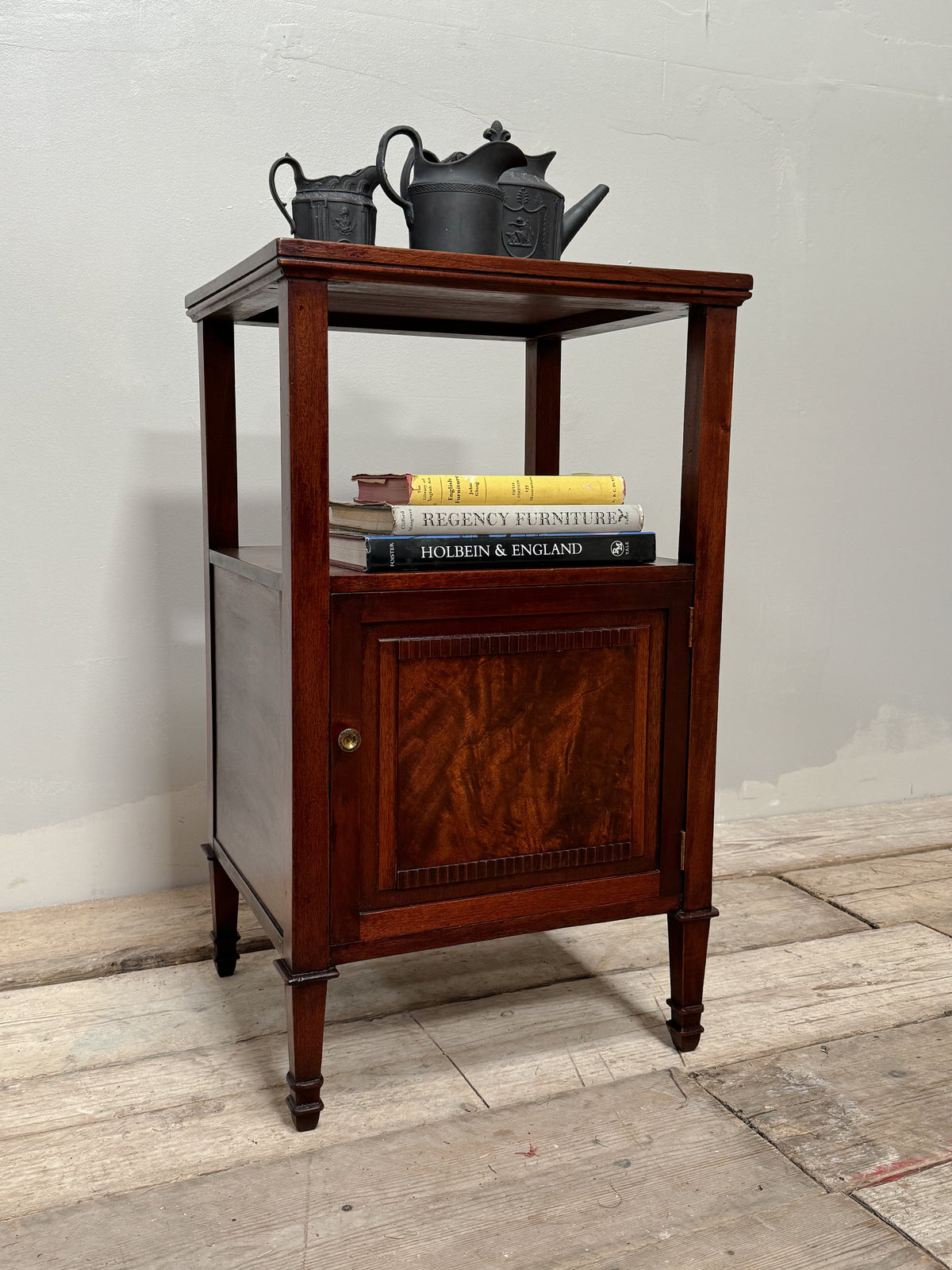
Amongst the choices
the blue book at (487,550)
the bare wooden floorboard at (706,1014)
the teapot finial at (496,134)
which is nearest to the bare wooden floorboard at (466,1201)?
the bare wooden floorboard at (706,1014)

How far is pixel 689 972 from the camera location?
1.65 meters

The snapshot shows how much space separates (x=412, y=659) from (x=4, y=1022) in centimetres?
91

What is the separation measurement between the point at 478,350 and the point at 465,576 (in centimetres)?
105

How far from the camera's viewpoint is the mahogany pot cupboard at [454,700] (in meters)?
1.35

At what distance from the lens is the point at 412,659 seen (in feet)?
4.64

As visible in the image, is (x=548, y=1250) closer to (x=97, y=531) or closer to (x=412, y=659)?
(x=412, y=659)

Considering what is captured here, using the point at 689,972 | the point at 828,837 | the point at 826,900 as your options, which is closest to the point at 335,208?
the point at 689,972

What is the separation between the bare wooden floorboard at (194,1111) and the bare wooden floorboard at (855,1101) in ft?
1.29

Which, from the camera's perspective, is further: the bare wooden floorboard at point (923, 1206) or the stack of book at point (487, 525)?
the stack of book at point (487, 525)

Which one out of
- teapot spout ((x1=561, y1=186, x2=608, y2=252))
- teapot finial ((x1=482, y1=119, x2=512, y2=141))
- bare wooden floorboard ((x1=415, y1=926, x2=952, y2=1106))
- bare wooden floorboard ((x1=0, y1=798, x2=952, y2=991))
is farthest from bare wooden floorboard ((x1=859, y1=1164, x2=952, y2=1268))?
teapot finial ((x1=482, y1=119, x2=512, y2=141))

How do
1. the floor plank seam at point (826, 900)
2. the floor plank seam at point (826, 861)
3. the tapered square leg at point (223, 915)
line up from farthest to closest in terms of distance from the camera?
the floor plank seam at point (826, 861), the floor plank seam at point (826, 900), the tapered square leg at point (223, 915)

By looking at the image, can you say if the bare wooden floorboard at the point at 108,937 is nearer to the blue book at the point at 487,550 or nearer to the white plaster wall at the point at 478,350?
the white plaster wall at the point at 478,350

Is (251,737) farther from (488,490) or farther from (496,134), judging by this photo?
(496,134)

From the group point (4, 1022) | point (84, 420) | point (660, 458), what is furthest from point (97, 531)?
point (660, 458)
